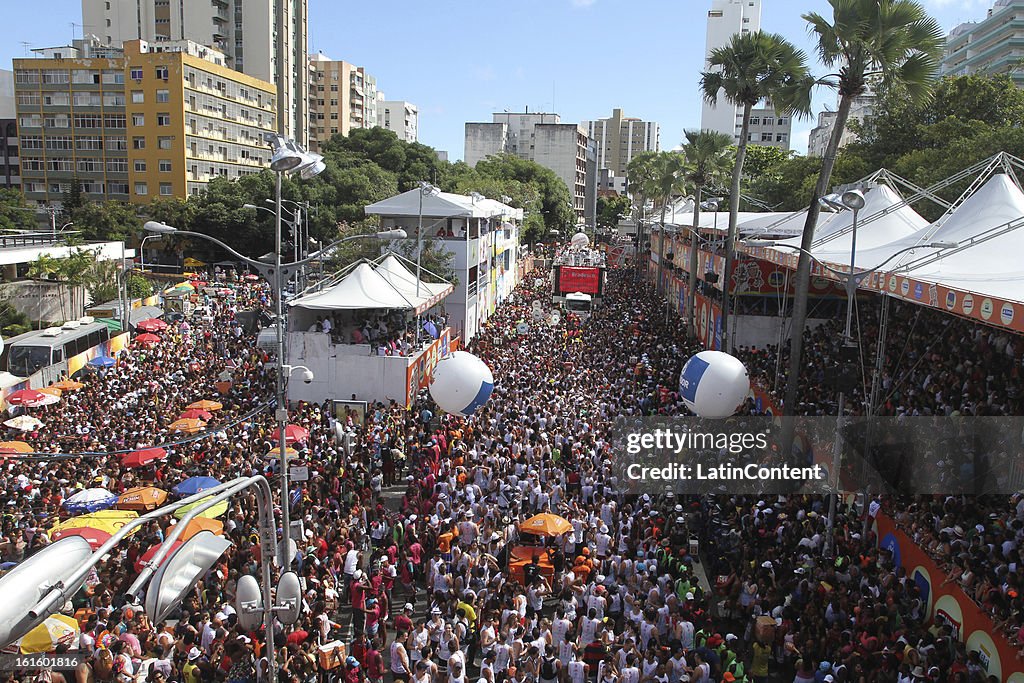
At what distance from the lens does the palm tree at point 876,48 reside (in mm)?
16234

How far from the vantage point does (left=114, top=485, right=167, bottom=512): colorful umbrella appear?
1469 centimetres

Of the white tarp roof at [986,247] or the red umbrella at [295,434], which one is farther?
the red umbrella at [295,434]

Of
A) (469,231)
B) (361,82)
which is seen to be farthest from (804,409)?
(361,82)

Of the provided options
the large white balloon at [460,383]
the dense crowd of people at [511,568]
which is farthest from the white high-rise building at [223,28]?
the large white balloon at [460,383]

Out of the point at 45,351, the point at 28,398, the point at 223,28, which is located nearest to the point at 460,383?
the point at 28,398

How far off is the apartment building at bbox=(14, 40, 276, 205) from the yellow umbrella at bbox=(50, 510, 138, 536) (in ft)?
175

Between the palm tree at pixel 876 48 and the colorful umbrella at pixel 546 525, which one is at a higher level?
the palm tree at pixel 876 48

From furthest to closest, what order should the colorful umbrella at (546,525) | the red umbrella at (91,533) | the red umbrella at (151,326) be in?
the red umbrella at (151,326) < the colorful umbrella at (546,525) < the red umbrella at (91,533)

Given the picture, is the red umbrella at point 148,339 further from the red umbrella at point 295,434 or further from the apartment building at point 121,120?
the apartment building at point 121,120

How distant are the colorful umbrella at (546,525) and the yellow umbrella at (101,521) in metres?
6.37

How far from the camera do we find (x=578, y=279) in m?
41.7

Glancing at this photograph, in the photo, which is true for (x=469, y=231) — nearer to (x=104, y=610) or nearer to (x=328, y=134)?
(x=104, y=610)

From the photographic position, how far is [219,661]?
1007 cm

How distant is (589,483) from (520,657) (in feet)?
18.9
